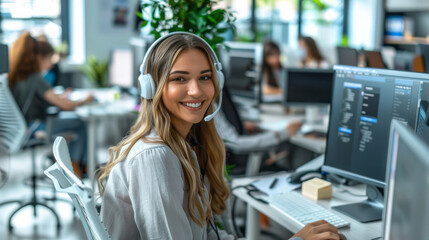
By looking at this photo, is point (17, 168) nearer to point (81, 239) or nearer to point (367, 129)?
point (81, 239)

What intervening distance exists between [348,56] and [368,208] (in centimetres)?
155

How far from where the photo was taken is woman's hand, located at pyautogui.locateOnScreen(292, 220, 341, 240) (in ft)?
4.59

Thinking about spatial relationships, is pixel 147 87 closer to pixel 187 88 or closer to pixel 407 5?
pixel 187 88

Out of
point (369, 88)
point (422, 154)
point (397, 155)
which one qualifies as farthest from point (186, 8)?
point (422, 154)

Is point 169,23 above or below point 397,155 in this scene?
above

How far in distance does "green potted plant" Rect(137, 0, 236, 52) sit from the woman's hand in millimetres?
923

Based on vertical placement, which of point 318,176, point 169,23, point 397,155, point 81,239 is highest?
point 169,23

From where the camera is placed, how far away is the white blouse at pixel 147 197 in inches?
51.6

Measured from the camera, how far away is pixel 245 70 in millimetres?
3965

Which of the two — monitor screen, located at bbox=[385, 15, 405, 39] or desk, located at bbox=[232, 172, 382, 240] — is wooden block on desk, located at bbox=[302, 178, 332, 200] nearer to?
desk, located at bbox=[232, 172, 382, 240]

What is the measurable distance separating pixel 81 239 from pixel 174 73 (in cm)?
203

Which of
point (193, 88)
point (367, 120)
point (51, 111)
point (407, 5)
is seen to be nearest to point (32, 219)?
point (51, 111)

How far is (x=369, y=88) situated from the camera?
5.65ft

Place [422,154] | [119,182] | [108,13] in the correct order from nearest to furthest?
[422,154] < [119,182] < [108,13]
